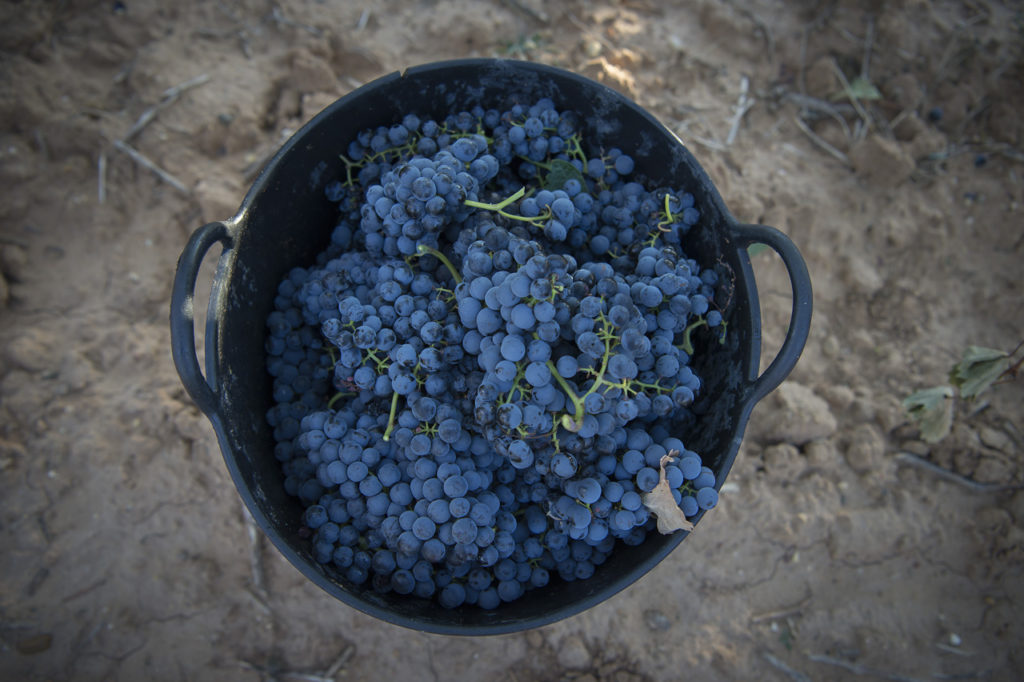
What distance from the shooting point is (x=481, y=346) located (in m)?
1.30

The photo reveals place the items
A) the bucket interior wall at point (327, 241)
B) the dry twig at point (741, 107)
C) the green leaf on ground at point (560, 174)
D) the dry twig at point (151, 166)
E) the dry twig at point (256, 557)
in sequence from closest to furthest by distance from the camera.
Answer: the bucket interior wall at point (327, 241)
the green leaf on ground at point (560, 174)
the dry twig at point (256, 557)
the dry twig at point (151, 166)
the dry twig at point (741, 107)

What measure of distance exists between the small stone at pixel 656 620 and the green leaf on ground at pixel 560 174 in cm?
146

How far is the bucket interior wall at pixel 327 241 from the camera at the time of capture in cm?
132

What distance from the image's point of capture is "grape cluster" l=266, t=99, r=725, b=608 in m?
1.27

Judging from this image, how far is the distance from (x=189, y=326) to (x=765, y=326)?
202 centimetres

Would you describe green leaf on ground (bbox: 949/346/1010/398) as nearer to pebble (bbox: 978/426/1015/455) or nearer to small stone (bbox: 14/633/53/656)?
pebble (bbox: 978/426/1015/455)

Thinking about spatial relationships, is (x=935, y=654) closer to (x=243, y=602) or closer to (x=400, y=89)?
(x=243, y=602)

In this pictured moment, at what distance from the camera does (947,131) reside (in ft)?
8.73

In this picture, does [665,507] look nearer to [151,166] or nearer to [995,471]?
[995,471]

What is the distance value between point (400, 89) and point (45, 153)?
1673 mm

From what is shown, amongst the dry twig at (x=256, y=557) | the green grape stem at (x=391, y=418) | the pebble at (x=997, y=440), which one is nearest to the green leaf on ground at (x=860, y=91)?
the pebble at (x=997, y=440)

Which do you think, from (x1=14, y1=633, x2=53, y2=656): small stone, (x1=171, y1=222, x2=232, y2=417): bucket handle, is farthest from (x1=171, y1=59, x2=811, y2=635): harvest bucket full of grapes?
(x1=14, y1=633, x2=53, y2=656): small stone

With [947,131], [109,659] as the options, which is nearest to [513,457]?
[109,659]

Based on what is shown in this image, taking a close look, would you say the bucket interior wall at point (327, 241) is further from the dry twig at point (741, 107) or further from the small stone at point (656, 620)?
the dry twig at point (741, 107)
